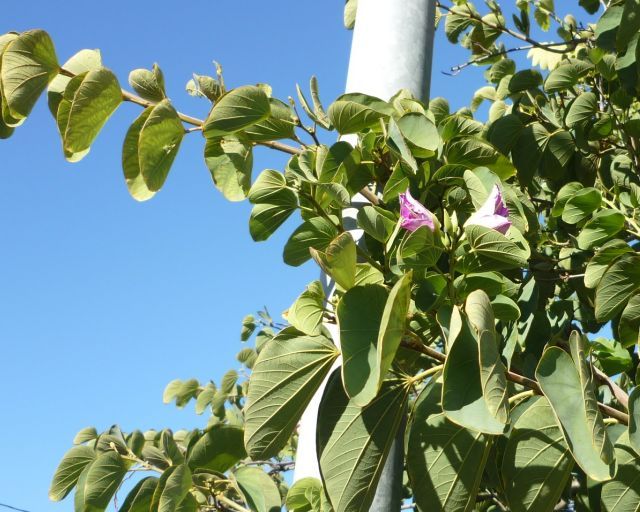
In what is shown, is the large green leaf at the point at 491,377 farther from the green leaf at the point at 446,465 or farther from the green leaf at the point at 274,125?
the green leaf at the point at 274,125

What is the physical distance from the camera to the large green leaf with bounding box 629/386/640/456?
33.5 inches

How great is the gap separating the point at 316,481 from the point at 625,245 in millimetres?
706

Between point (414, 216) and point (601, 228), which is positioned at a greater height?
point (601, 228)

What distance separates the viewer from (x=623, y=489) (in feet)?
3.08

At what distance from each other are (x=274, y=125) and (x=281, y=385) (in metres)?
0.39

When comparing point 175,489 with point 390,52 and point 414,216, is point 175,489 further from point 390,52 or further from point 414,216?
point 390,52

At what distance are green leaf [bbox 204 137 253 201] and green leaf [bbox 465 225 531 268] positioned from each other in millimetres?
369

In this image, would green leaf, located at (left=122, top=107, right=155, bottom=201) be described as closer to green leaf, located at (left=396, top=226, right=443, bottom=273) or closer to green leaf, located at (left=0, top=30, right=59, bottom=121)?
green leaf, located at (left=0, top=30, right=59, bottom=121)

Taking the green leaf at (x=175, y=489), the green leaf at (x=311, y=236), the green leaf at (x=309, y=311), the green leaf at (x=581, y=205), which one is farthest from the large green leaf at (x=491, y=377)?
the green leaf at (x=581, y=205)

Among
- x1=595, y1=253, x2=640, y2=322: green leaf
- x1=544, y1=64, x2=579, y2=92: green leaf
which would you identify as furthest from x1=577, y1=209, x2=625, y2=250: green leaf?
x1=544, y1=64, x2=579, y2=92: green leaf

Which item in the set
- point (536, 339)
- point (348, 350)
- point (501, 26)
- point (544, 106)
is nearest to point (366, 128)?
point (348, 350)

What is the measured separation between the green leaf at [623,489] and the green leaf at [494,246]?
24 centimetres

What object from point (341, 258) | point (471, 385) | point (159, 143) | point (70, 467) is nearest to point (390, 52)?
point (159, 143)

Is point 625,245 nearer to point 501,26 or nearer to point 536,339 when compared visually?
Result: point 536,339
